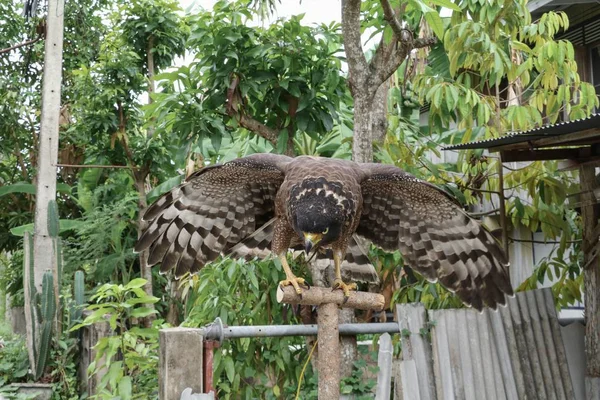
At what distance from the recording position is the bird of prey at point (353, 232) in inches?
124

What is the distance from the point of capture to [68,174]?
9594mm

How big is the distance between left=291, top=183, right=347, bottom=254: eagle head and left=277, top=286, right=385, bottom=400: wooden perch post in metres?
0.18

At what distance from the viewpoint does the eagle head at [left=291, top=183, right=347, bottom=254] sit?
104 inches

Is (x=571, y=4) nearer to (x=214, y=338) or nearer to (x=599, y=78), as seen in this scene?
(x=599, y=78)

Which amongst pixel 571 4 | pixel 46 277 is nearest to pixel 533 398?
pixel 46 277

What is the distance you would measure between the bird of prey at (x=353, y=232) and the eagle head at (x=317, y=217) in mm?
337

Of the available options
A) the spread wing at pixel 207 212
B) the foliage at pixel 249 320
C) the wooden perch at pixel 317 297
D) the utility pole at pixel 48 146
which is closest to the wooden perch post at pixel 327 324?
the wooden perch at pixel 317 297

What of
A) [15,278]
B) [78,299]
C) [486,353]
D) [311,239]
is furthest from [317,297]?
[15,278]

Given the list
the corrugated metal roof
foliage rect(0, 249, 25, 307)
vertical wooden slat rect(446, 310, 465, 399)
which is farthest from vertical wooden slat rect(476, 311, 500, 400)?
foliage rect(0, 249, 25, 307)

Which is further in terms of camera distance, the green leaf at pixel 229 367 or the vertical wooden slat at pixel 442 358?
the green leaf at pixel 229 367

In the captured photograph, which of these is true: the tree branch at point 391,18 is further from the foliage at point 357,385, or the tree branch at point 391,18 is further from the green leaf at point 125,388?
the green leaf at point 125,388

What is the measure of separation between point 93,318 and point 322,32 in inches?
83.8

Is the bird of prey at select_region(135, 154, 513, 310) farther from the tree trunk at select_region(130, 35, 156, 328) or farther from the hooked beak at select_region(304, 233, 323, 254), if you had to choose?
the tree trunk at select_region(130, 35, 156, 328)

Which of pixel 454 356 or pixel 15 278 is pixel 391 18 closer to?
pixel 454 356
